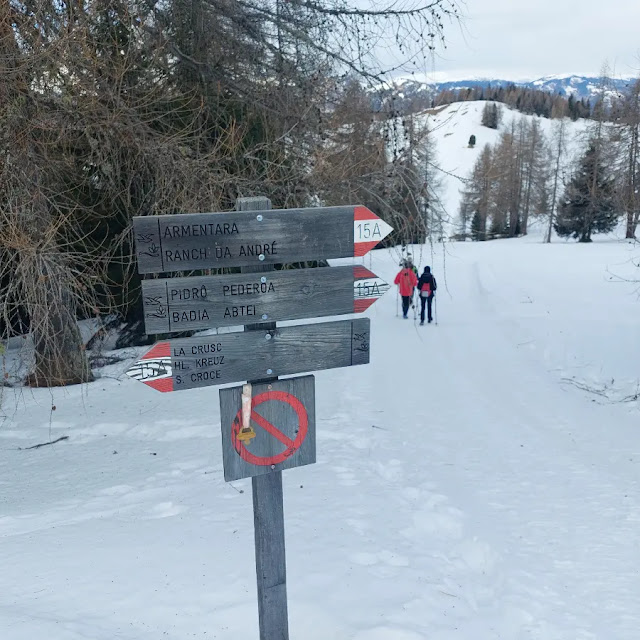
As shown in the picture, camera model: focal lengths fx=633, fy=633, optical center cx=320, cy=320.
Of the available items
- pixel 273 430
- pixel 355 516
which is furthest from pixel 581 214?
pixel 273 430

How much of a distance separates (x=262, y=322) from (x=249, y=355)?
0.52 feet

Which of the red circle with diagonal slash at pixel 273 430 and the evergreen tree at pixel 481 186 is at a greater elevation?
the evergreen tree at pixel 481 186

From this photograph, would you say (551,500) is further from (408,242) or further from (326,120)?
(326,120)

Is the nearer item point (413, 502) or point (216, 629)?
point (216, 629)

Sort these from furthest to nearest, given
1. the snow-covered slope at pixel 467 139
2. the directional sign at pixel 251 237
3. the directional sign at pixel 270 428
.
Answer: the snow-covered slope at pixel 467 139
the directional sign at pixel 270 428
the directional sign at pixel 251 237

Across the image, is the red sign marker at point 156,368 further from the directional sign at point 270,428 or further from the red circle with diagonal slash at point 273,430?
the red circle with diagonal slash at point 273,430

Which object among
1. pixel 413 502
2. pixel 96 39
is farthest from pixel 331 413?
pixel 96 39

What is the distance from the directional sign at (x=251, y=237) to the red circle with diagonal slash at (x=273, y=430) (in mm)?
614

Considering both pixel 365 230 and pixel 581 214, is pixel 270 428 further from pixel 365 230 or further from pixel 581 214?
pixel 581 214

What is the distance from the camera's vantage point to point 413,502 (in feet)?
18.3

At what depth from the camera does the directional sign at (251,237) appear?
8.57ft

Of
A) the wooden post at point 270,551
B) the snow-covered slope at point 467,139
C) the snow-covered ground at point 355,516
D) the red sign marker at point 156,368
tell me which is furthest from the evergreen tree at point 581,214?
the red sign marker at point 156,368

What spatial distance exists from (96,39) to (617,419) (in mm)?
8179

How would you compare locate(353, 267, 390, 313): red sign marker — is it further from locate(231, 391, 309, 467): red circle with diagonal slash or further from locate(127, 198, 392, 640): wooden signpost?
locate(231, 391, 309, 467): red circle with diagonal slash
